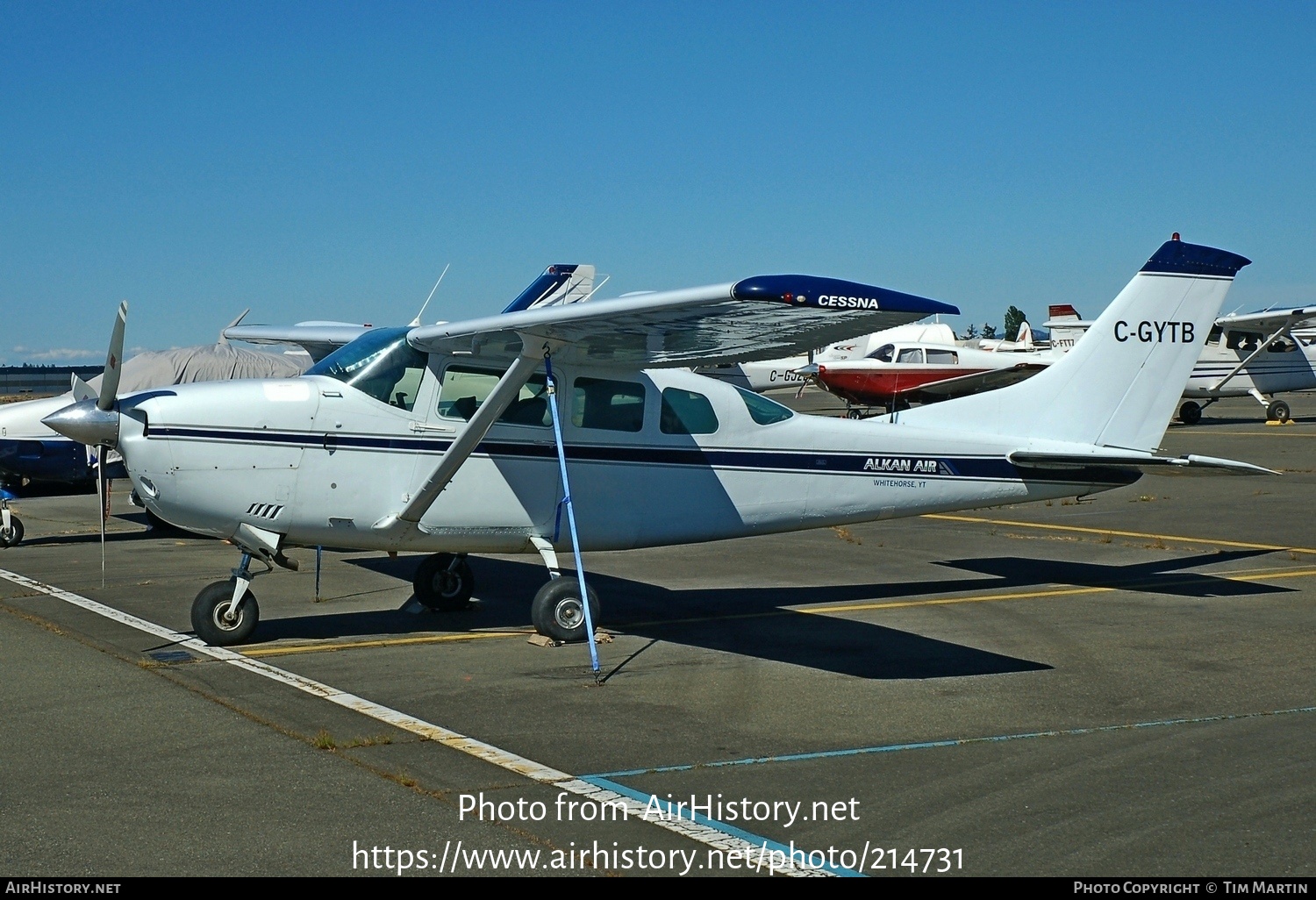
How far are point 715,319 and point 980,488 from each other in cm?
443

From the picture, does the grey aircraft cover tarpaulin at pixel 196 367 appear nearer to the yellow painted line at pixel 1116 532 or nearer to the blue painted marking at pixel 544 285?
the blue painted marking at pixel 544 285

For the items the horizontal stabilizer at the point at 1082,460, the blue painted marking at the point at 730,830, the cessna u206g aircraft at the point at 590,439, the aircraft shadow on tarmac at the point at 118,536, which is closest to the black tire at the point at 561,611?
the cessna u206g aircraft at the point at 590,439

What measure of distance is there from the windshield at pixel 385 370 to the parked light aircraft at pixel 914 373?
2906cm

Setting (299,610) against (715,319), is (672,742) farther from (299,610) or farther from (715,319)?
(299,610)

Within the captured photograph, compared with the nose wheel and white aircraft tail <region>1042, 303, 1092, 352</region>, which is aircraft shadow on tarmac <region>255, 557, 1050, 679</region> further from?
white aircraft tail <region>1042, 303, 1092, 352</region>

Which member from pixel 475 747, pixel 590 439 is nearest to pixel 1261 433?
pixel 590 439

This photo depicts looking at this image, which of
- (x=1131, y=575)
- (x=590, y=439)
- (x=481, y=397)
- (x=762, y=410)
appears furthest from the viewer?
(x=1131, y=575)

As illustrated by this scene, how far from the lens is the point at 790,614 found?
424 inches

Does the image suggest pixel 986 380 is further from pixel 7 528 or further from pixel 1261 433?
pixel 7 528

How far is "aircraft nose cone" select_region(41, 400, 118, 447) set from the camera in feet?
28.2

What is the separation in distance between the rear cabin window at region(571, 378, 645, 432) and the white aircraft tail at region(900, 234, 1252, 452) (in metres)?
2.87

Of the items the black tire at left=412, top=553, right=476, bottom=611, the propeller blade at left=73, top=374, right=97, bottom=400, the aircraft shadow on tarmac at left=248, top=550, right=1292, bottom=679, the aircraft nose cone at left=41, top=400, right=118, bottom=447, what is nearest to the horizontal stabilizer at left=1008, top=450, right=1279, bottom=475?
the aircraft shadow on tarmac at left=248, top=550, right=1292, bottom=679

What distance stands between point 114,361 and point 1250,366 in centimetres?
3487

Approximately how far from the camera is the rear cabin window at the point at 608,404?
9.87 m
